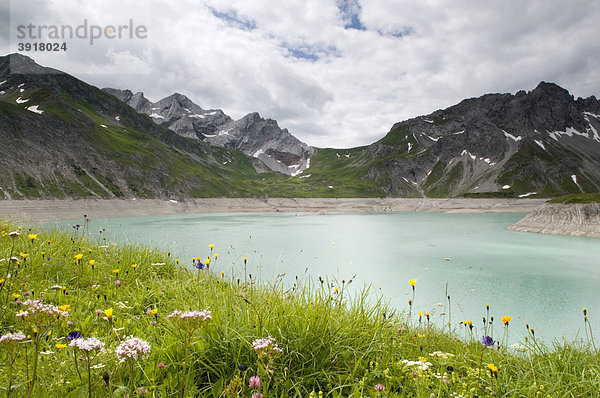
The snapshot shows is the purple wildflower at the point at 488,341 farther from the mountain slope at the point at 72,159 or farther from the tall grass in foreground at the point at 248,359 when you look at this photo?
the mountain slope at the point at 72,159

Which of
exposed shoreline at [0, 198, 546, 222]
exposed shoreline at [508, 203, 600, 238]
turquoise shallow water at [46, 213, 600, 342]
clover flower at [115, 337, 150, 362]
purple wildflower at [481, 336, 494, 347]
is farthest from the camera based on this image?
exposed shoreline at [0, 198, 546, 222]

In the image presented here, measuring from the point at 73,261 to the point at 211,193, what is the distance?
133817 mm

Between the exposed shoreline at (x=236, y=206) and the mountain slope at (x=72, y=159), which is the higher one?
the mountain slope at (x=72, y=159)

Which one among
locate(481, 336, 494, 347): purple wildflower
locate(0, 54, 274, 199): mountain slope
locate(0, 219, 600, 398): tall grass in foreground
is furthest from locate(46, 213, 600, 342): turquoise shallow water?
locate(0, 54, 274, 199): mountain slope

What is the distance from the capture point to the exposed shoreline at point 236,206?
66.4 m

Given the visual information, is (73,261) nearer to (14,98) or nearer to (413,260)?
(413,260)

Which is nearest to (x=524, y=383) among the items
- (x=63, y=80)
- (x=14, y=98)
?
(x=14, y=98)

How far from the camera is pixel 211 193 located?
13575 centimetres

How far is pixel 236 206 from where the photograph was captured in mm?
114750

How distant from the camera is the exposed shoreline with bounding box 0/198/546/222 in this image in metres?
66.4

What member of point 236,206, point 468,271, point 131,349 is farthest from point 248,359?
point 236,206

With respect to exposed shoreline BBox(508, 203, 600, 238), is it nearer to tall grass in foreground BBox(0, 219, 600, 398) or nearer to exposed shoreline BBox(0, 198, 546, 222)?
exposed shoreline BBox(0, 198, 546, 222)

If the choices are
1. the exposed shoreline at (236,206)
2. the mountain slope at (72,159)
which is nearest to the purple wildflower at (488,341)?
the exposed shoreline at (236,206)

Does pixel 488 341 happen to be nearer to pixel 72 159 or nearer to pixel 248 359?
pixel 248 359
